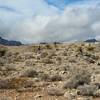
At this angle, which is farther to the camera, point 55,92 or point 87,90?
point 55,92

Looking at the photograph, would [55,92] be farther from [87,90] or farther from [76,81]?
[76,81]

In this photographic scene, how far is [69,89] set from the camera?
62.8 feet

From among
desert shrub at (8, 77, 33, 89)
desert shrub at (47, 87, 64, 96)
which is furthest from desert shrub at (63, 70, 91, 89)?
desert shrub at (8, 77, 33, 89)

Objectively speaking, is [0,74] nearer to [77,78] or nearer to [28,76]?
[28,76]

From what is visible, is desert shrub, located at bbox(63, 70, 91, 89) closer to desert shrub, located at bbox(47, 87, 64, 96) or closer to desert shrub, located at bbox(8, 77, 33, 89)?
desert shrub, located at bbox(47, 87, 64, 96)

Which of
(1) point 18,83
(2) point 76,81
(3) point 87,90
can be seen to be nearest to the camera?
(3) point 87,90

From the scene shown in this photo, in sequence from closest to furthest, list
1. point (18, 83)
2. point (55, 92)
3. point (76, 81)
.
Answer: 1. point (55, 92)
2. point (76, 81)
3. point (18, 83)

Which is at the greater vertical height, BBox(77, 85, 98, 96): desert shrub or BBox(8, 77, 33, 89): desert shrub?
BBox(8, 77, 33, 89): desert shrub

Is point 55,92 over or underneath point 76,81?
underneath

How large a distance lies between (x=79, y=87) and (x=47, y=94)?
170 centimetres

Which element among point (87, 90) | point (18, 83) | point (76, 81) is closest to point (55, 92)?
point (87, 90)

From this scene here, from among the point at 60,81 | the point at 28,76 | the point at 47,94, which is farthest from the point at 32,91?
the point at 28,76

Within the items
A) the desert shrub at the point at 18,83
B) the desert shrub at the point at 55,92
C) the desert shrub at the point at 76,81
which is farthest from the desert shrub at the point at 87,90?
the desert shrub at the point at 18,83

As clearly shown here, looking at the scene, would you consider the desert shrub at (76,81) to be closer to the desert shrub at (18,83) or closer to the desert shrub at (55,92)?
the desert shrub at (55,92)
